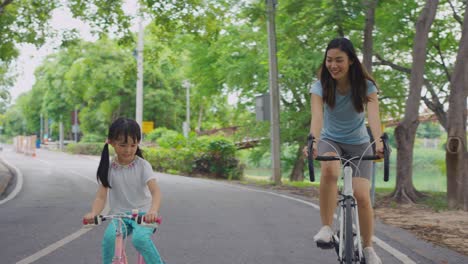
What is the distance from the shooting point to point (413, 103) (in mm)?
13641

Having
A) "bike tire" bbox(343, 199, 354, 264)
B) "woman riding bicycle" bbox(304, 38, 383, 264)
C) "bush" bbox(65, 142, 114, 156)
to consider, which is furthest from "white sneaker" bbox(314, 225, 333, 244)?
"bush" bbox(65, 142, 114, 156)

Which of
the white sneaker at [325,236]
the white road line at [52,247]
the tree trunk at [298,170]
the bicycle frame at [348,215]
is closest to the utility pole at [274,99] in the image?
the white road line at [52,247]

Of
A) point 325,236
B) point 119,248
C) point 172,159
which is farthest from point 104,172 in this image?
point 172,159

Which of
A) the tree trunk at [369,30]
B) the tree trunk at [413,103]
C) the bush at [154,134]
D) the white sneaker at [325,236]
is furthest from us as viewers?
the bush at [154,134]

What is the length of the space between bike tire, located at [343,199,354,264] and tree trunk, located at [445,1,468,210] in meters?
9.15

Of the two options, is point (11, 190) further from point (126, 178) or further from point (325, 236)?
point (126, 178)

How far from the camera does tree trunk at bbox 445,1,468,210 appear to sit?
494 inches

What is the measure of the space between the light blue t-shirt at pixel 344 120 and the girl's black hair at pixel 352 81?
4 centimetres

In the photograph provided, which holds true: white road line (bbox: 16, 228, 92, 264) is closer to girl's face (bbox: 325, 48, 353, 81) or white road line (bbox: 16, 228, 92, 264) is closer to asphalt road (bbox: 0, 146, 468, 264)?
asphalt road (bbox: 0, 146, 468, 264)

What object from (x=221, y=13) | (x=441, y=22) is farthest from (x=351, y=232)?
(x=441, y=22)

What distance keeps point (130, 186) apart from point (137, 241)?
0.39 m

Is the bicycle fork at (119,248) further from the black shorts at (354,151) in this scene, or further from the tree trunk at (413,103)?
the tree trunk at (413,103)

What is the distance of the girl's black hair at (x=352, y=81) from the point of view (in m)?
4.45

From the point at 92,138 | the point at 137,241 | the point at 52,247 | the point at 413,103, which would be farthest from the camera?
the point at 92,138
